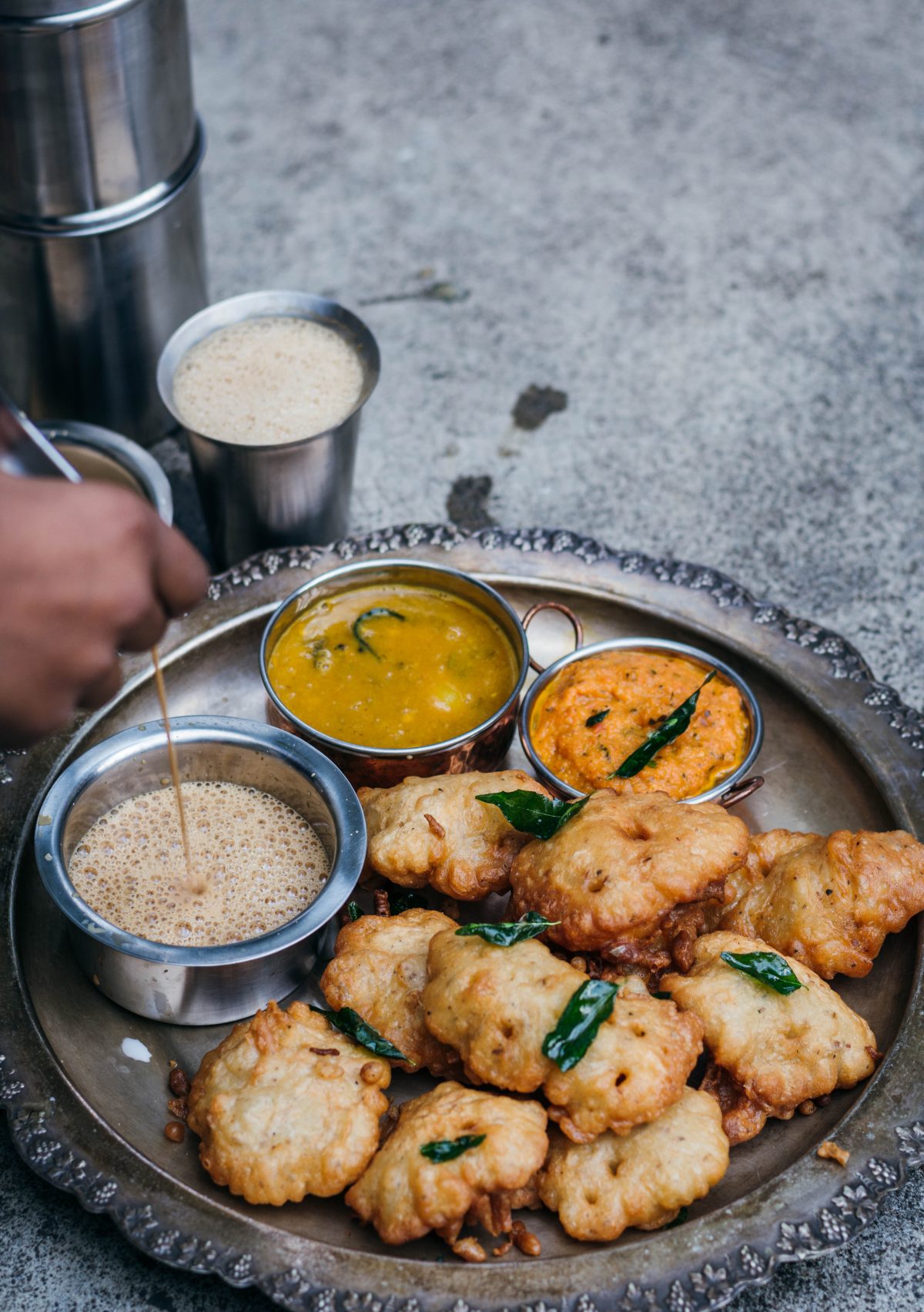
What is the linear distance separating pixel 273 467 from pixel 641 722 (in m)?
1.85

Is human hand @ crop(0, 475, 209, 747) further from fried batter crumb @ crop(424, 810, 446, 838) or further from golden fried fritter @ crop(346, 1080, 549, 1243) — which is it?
golden fried fritter @ crop(346, 1080, 549, 1243)

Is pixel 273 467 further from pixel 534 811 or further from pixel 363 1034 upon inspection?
pixel 363 1034

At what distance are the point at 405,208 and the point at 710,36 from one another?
2.85 meters

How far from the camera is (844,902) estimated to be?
3.85 m

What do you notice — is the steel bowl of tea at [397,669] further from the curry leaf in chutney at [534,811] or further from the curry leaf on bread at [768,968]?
the curry leaf on bread at [768,968]

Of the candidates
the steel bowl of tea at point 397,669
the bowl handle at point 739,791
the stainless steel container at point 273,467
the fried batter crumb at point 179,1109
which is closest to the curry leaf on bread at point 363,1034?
the fried batter crumb at point 179,1109

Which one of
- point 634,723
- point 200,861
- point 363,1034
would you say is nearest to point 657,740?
point 634,723

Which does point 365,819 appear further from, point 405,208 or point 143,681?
point 405,208

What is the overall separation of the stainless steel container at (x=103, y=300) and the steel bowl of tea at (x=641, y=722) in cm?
272

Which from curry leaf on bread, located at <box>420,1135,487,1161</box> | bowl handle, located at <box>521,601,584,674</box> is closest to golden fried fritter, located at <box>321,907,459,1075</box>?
curry leaf on bread, located at <box>420,1135,487,1161</box>

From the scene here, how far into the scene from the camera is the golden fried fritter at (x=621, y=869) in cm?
366

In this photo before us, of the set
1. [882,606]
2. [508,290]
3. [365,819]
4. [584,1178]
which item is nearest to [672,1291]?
[584,1178]

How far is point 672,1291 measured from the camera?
3297 mm

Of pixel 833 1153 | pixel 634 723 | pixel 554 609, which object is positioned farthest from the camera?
pixel 554 609
